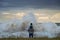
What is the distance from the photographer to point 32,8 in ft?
5.07

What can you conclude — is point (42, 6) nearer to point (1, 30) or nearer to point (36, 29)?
point (36, 29)

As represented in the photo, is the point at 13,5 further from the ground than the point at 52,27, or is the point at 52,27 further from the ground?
the point at 13,5

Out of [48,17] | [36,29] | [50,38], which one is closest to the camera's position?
[50,38]

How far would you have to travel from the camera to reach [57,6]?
1595 mm

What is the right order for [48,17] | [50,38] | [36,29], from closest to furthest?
[50,38]
[36,29]
[48,17]

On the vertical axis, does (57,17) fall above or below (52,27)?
above

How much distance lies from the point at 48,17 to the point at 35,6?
8.6 inches

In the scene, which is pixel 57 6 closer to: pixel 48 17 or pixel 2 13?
pixel 48 17

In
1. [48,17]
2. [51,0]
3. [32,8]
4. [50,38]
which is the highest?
[51,0]

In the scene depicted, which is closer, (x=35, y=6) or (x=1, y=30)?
(x=1, y=30)

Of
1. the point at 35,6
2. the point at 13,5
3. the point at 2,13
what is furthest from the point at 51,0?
the point at 2,13

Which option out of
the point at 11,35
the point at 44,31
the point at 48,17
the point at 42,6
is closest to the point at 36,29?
the point at 44,31

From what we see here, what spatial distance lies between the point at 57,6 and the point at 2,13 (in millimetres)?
711

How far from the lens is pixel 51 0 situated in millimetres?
1563
